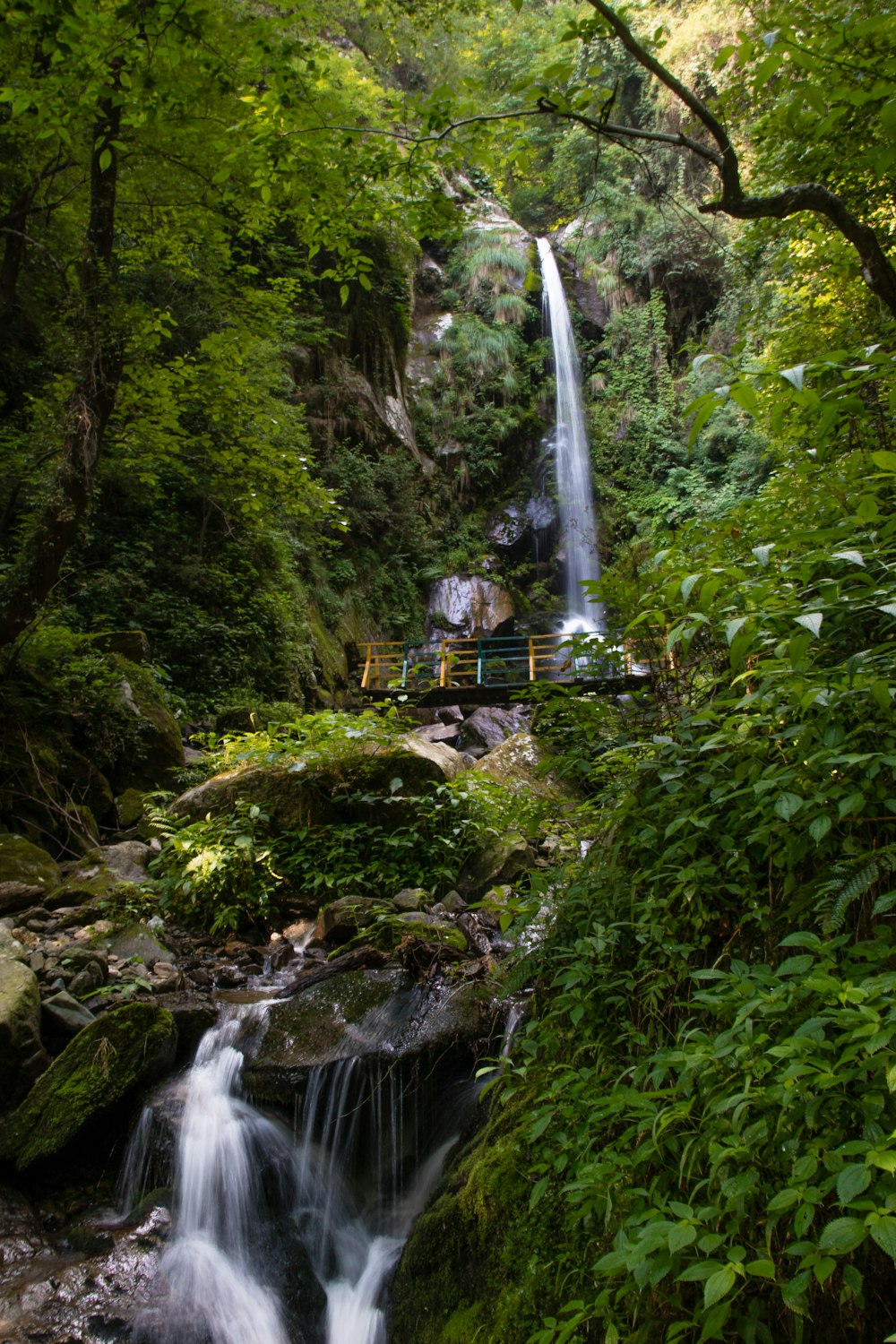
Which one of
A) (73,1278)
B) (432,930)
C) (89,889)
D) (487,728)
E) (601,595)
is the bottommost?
(73,1278)

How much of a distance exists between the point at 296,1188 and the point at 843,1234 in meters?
3.05

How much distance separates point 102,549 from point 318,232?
264 inches

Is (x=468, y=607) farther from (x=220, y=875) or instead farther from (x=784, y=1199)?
(x=784, y=1199)

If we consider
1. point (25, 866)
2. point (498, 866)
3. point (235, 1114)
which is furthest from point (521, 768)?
point (235, 1114)

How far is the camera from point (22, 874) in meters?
5.16

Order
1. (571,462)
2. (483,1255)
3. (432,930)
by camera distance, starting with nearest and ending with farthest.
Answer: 1. (483,1255)
2. (432,930)
3. (571,462)

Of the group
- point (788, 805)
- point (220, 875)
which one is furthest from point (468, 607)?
point (788, 805)

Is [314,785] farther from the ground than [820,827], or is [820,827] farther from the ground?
[314,785]

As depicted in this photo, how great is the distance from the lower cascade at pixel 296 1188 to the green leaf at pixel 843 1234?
241 cm

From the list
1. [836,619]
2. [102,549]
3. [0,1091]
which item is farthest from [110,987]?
[102,549]

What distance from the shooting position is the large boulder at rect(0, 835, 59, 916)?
4.83m

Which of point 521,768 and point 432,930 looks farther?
point 521,768

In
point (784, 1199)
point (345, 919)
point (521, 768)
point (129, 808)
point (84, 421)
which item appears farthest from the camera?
point (521, 768)

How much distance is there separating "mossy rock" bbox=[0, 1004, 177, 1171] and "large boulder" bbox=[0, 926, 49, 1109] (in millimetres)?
82
